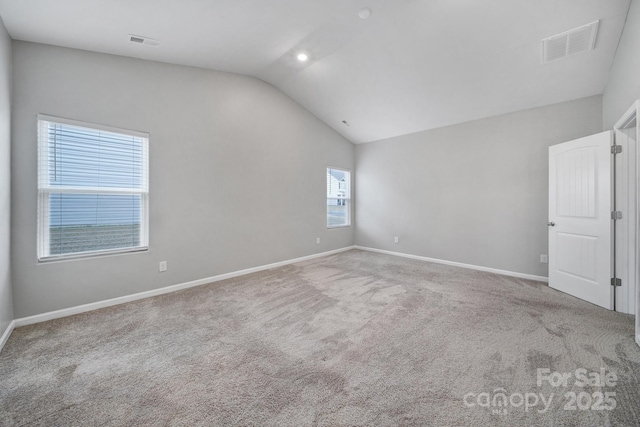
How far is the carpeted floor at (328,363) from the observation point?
1.43 meters

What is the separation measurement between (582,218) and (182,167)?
201 inches

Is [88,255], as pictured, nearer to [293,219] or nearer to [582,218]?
[293,219]

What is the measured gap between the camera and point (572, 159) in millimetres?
3193

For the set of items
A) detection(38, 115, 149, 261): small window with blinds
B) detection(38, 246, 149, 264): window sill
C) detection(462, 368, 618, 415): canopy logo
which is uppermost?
detection(38, 115, 149, 261): small window with blinds

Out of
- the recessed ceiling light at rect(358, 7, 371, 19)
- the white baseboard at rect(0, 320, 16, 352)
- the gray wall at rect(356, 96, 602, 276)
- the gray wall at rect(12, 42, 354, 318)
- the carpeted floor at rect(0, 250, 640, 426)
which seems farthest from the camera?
the gray wall at rect(356, 96, 602, 276)

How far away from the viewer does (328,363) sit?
1.87m

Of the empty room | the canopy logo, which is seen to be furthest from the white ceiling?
the canopy logo

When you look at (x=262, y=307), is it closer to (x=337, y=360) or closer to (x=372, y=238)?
(x=337, y=360)

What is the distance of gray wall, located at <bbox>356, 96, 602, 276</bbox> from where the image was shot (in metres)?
3.79

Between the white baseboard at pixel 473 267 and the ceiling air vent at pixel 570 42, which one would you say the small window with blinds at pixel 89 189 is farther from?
the ceiling air vent at pixel 570 42

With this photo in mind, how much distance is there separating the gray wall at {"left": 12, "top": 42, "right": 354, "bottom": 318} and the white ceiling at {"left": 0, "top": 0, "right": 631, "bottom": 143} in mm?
251

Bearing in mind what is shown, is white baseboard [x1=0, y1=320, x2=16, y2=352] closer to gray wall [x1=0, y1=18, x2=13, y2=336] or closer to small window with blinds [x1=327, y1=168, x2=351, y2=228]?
gray wall [x1=0, y1=18, x2=13, y2=336]

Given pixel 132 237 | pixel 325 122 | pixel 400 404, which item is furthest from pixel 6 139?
pixel 325 122

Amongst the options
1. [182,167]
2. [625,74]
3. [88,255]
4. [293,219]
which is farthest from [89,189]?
[625,74]
